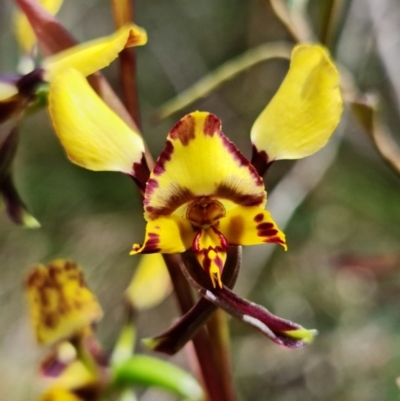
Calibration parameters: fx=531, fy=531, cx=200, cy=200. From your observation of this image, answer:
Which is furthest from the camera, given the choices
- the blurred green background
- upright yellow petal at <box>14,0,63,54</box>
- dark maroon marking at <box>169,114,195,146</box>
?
the blurred green background

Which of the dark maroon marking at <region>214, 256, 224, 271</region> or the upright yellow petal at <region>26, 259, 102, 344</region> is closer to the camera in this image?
the dark maroon marking at <region>214, 256, 224, 271</region>

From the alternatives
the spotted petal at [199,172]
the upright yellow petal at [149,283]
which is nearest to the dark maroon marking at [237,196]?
the spotted petal at [199,172]

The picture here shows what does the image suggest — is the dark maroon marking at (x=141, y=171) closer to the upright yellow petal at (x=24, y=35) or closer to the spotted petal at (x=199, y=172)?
the spotted petal at (x=199, y=172)

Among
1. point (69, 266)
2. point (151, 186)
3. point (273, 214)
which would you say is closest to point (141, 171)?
point (151, 186)

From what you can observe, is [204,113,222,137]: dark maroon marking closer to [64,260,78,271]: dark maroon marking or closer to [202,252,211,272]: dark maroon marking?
[202,252,211,272]: dark maroon marking

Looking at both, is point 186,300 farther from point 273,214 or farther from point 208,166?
point 273,214

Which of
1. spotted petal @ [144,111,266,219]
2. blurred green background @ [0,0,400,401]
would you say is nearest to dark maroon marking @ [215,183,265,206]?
spotted petal @ [144,111,266,219]

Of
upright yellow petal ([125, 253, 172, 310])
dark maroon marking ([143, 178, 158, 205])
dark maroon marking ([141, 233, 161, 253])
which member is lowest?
upright yellow petal ([125, 253, 172, 310])

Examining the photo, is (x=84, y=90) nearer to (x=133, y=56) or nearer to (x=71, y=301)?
(x=133, y=56)
